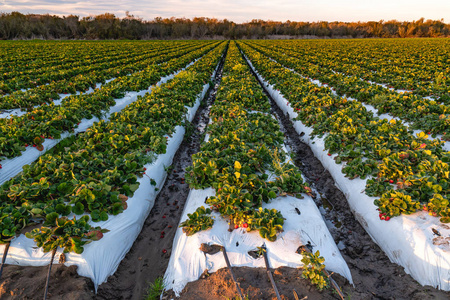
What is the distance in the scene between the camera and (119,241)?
3.51m

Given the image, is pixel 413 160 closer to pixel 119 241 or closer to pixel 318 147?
pixel 318 147

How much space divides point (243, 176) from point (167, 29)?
92.1 m

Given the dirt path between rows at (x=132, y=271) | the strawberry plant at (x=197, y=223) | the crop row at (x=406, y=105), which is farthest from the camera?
the crop row at (x=406, y=105)

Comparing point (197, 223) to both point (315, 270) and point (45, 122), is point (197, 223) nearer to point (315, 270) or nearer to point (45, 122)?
point (315, 270)

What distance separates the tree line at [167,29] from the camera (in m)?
62.7

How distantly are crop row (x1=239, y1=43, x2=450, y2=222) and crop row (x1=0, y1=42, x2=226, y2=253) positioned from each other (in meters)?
4.13

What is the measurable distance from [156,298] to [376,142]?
513cm

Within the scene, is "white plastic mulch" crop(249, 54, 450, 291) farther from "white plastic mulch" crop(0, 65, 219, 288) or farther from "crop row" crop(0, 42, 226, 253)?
"crop row" crop(0, 42, 226, 253)

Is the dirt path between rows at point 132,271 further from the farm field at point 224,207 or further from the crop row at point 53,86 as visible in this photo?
the crop row at point 53,86

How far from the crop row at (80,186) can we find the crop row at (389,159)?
413 cm

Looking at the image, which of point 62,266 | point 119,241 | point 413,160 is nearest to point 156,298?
point 119,241

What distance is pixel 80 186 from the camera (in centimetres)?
374

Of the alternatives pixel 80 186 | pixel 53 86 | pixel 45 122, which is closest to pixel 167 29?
pixel 53 86

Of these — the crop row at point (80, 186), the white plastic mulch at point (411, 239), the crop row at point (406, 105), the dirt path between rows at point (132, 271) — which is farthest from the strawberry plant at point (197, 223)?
the crop row at point (406, 105)
